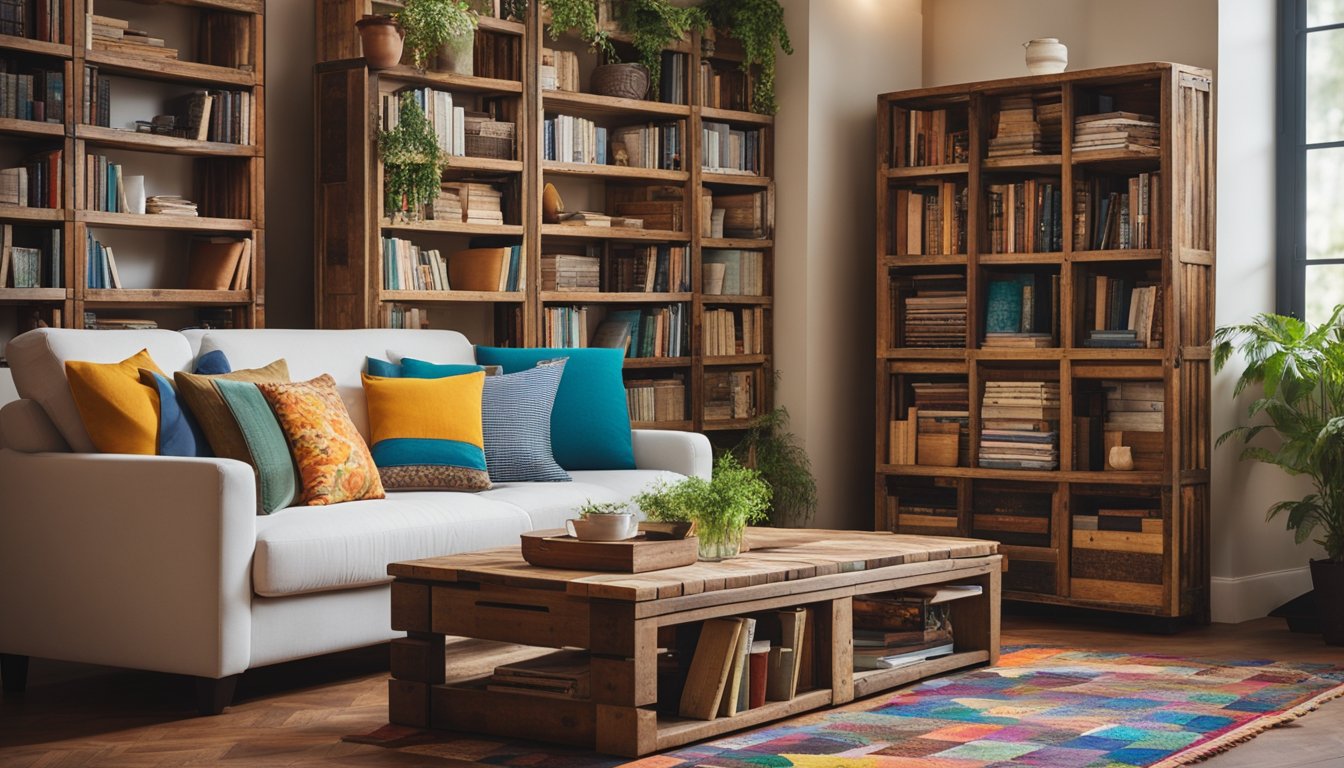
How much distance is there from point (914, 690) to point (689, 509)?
879 millimetres

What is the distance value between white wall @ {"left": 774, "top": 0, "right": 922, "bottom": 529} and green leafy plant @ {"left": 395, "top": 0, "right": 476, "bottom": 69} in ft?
5.48

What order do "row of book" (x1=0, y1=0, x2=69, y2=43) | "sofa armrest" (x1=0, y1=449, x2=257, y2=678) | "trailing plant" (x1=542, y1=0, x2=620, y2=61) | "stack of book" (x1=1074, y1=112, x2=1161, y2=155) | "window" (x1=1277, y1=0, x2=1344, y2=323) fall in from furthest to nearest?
1. "window" (x1=1277, y1=0, x2=1344, y2=323)
2. "trailing plant" (x1=542, y1=0, x2=620, y2=61)
3. "stack of book" (x1=1074, y1=112, x2=1161, y2=155)
4. "row of book" (x1=0, y1=0, x2=69, y2=43)
5. "sofa armrest" (x1=0, y1=449, x2=257, y2=678)

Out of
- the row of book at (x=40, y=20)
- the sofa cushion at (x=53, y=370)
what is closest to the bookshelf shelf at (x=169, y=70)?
the row of book at (x=40, y=20)

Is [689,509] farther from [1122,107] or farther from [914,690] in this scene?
[1122,107]

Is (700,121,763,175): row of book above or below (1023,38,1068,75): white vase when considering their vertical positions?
below

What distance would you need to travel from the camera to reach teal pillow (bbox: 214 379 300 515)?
428 centimetres

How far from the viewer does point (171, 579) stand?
397cm

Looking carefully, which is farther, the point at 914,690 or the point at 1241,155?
the point at 1241,155

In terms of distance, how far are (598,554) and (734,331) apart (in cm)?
309

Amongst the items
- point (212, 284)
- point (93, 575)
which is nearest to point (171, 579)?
point (93, 575)

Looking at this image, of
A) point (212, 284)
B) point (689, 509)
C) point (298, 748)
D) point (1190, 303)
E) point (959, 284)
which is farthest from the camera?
point (959, 284)

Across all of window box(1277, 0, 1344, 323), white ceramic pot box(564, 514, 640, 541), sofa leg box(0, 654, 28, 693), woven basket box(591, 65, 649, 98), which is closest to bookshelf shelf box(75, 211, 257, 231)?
sofa leg box(0, 654, 28, 693)

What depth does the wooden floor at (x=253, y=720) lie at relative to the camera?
357 centimetres

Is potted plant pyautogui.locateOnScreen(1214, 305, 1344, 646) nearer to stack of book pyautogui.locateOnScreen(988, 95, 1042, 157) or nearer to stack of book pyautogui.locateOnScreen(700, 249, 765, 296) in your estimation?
stack of book pyautogui.locateOnScreen(988, 95, 1042, 157)
